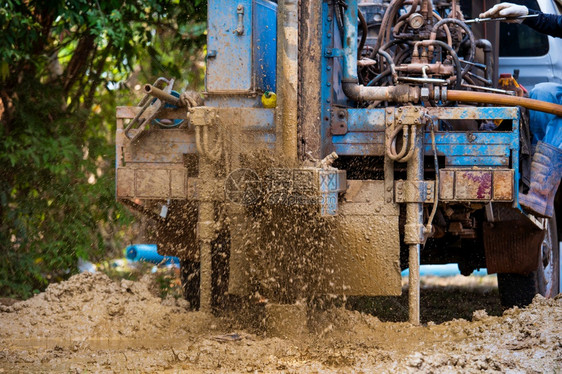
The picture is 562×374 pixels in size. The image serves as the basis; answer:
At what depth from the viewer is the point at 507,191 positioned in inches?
197

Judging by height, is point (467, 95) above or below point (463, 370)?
above

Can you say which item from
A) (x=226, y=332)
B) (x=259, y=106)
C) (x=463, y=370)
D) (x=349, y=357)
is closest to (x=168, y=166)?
(x=259, y=106)

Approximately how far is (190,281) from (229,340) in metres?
1.49

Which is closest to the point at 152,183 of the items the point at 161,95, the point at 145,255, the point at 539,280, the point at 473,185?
the point at 161,95

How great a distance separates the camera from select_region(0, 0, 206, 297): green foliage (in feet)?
24.6

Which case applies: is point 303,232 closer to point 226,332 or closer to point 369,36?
point 226,332

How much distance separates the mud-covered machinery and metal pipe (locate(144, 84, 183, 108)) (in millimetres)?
13

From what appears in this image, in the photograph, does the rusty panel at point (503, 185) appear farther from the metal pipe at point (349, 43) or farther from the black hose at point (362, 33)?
the black hose at point (362, 33)

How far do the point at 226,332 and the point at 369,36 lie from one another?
2350 millimetres

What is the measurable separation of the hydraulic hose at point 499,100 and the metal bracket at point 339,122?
669 mm

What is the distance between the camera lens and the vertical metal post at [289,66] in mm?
4898

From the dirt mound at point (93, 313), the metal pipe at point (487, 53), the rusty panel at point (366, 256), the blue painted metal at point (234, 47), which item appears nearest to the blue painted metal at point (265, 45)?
the blue painted metal at point (234, 47)

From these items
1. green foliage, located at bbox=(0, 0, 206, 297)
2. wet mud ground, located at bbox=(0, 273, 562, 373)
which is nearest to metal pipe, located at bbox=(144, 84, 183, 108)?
wet mud ground, located at bbox=(0, 273, 562, 373)

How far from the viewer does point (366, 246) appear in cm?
507
